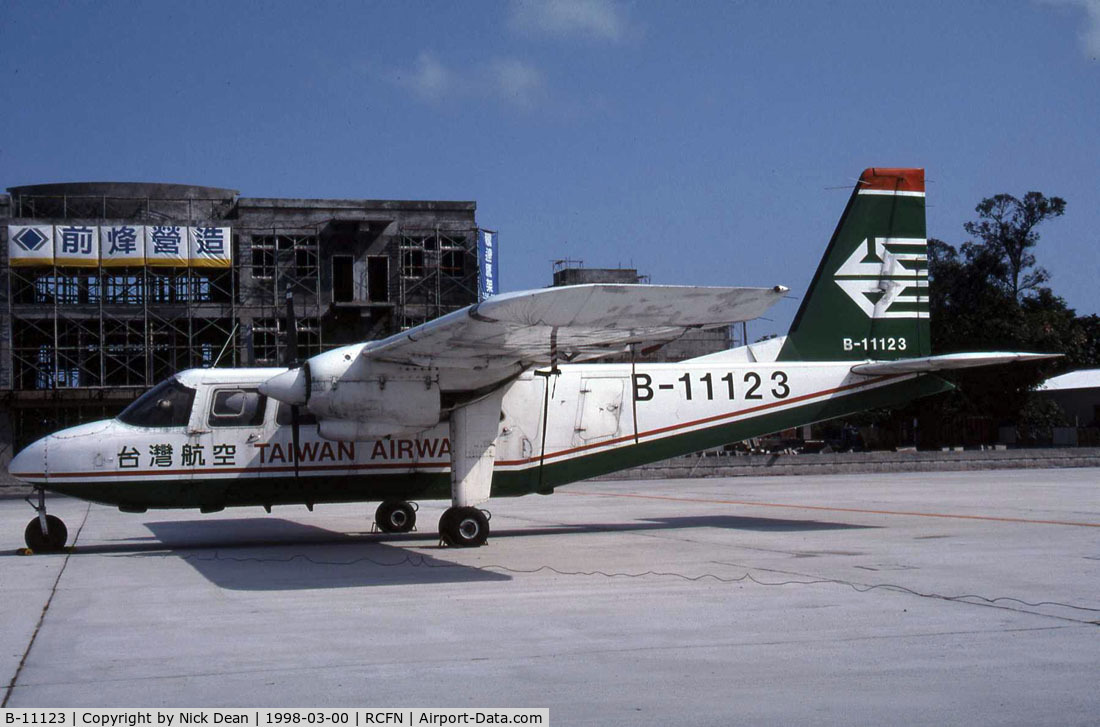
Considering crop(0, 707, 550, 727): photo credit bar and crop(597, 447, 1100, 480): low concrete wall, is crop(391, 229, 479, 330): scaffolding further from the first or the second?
crop(0, 707, 550, 727): photo credit bar

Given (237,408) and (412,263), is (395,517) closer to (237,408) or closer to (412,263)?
(237,408)

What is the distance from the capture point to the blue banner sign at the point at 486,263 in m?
47.5

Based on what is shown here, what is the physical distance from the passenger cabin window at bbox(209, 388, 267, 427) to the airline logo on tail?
365 inches

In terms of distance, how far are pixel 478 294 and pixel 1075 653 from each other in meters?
41.2

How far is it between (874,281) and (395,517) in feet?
28.4

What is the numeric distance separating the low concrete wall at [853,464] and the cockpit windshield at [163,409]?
21891 millimetres

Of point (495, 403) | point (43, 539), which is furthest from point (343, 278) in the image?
point (495, 403)

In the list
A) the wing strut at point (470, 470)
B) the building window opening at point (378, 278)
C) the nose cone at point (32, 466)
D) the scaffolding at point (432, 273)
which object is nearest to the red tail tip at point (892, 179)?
the wing strut at point (470, 470)

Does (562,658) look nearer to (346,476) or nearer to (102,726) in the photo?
(102,726)

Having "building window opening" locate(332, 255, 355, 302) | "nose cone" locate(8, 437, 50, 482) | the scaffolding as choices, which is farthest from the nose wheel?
"building window opening" locate(332, 255, 355, 302)

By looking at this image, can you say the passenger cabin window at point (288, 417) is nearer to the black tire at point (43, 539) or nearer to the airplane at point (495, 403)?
the airplane at point (495, 403)

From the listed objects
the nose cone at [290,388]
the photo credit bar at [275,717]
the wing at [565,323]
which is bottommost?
the photo credit bar at [275,717]

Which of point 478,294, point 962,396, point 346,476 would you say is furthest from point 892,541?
point 962,396

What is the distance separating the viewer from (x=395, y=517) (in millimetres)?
17031
